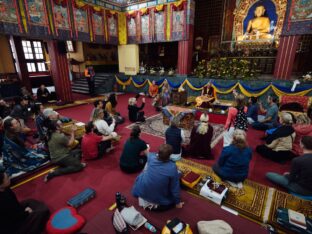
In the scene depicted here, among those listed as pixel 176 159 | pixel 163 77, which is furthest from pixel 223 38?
pixel 176 159

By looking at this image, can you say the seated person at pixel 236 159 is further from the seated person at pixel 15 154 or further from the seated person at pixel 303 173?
the seated person at pixel 15 154

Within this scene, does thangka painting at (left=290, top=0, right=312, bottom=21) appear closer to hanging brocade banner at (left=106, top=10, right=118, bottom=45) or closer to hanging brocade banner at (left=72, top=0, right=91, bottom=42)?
hanging brocade banner at (left=106, top=10, right=118, bottom=45)

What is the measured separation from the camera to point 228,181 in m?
3.33

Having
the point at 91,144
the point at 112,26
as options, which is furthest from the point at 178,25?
the point at 91,144

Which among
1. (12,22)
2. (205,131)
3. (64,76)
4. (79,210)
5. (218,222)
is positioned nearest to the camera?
(218,222)

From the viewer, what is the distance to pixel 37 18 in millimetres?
8023

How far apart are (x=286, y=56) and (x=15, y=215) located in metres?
10.2

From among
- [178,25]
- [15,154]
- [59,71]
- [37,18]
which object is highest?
[178,25]

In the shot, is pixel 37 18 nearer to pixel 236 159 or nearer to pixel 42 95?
pixel 42 95

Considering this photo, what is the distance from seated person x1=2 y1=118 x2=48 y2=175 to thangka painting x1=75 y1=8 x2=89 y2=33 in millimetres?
8040

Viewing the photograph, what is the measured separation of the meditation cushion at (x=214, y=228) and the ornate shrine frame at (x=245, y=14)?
12621mm

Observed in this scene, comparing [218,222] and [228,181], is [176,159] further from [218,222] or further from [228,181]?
[218,222]

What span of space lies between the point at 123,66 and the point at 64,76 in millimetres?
4705

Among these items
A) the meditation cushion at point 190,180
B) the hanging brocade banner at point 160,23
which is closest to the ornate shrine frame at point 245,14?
the hanging brocade banner at point 160,23
